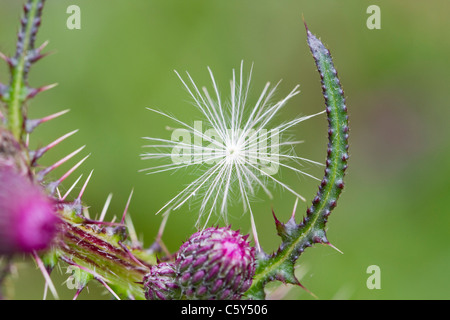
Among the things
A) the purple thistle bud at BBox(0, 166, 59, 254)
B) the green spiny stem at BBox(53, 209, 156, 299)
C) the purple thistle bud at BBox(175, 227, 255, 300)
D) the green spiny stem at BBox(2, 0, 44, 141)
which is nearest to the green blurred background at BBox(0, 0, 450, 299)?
the green spiny stem at BBox(53, 209, 156, 299)

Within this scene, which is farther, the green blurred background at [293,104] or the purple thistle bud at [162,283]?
the green blurred background at [293,104]

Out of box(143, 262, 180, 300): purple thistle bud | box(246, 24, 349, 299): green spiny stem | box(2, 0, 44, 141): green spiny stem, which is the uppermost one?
box(2, 0, 44, 141): green spiny stem

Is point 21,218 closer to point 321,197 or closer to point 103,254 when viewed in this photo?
point 103,254

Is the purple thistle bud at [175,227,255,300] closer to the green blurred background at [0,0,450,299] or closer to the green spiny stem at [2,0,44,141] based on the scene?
the green spiny stem at [2,0,44,141]

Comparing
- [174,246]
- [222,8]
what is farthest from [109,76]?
[174,246]

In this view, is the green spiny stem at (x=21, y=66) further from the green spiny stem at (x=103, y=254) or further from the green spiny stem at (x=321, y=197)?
the green spiny stem at (x=321, y=197)

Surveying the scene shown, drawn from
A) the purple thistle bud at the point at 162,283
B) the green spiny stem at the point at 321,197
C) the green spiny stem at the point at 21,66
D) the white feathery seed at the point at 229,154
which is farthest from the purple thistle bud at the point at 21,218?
the green spiny stem at the point at 321,197
